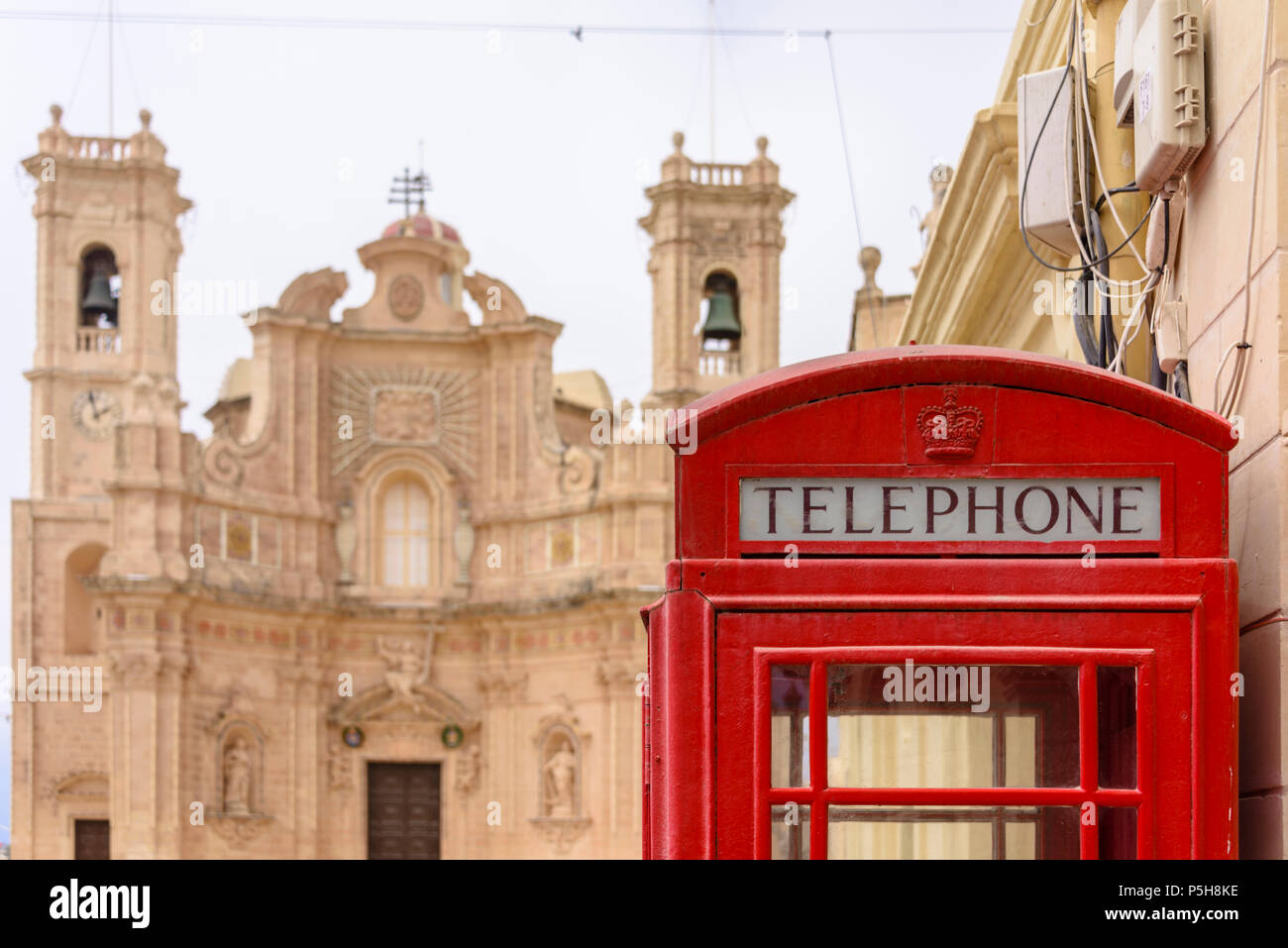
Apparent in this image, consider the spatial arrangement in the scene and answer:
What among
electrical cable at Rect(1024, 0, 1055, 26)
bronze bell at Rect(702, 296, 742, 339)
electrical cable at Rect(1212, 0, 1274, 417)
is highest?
bronze bell at Rect(702, 296, 742, 339)

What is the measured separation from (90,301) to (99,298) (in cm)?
20

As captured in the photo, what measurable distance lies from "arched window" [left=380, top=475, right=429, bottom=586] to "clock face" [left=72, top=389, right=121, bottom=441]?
5.36m

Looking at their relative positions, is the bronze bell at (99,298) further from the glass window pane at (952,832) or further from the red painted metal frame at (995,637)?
the glass window pane at (952,832)

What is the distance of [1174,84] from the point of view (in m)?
5.31

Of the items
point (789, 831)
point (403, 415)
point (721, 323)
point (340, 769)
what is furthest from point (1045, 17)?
point (403, 415)

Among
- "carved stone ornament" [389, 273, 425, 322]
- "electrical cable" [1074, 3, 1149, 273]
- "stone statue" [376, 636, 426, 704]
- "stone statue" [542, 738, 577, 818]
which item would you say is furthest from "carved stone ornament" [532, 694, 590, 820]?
"electrical cable" [1074, 3, 1149, 273]

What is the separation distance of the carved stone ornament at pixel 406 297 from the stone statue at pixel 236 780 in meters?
8.95

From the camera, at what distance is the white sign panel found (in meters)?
4.49

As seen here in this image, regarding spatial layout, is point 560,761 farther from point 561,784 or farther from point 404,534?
point 404,534

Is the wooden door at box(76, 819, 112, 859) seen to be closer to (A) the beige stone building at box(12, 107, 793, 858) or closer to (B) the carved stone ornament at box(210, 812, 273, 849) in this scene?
(A) the beige stone building at box(12, 107, 793, 858)

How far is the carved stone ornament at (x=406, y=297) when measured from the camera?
36000mm

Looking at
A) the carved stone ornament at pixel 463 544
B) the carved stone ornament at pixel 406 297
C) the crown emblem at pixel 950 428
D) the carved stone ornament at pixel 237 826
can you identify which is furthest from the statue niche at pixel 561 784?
the crown emblem at pixel 950 428
